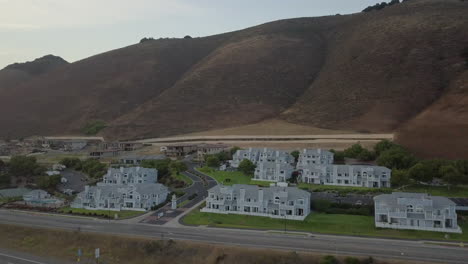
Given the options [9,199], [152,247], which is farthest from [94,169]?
[152,247]

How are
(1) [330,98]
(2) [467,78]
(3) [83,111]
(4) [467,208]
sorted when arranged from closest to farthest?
(4) [467,208], (2) [467,78], (1) [330,98], (3) [83,111]

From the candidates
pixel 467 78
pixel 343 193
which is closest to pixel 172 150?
pixel 343 193

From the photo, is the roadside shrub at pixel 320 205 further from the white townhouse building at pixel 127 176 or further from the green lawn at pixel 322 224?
the white townhouse building at pixel 127 176

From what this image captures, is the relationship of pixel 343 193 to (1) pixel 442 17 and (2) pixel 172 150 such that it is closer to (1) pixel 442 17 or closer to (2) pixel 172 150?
(2) pixel 172 150

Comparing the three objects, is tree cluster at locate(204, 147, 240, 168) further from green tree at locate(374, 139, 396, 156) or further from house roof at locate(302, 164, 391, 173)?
green tree at locate(374, 139, 396, 156)

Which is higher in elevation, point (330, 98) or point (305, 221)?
point (330, 98)

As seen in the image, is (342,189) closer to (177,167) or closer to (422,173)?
(422,173)
